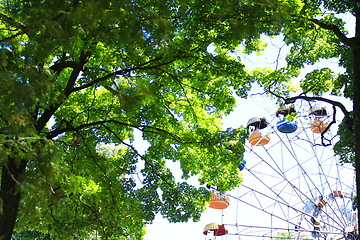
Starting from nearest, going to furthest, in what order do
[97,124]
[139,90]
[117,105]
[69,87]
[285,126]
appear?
[139,90], [69,87], [97,124], [117,105], [285,126]

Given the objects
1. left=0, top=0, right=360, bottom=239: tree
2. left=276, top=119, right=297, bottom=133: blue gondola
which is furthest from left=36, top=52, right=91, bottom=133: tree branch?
left=276, top=119, right=297, bottom=133: blue gondola

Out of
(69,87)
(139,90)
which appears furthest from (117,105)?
(139,90)

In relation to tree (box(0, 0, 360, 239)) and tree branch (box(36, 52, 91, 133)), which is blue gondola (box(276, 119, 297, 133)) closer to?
tree (box(0, 0, 360, 239))

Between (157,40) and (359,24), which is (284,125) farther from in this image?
(157,40)

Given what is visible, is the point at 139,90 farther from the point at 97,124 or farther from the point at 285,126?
the point at 285,126

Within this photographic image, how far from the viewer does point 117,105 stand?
433 inches

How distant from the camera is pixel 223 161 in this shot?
10.1 m

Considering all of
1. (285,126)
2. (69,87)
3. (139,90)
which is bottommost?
(139,90)

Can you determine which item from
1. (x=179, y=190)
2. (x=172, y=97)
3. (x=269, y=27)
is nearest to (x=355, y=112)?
(x=269, y=27)

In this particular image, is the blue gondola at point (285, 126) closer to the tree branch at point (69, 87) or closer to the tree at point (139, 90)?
the tree at point (139, 90)

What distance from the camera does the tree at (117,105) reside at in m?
5.65

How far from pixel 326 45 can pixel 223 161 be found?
195 inches

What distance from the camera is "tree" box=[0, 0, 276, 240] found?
18.5 feet

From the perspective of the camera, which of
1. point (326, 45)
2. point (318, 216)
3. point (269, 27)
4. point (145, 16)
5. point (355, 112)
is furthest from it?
point (318, 216)
